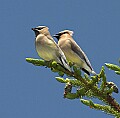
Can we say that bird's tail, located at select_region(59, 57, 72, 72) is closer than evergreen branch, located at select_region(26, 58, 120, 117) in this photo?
No

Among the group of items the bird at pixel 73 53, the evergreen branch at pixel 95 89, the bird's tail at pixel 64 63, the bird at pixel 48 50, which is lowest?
the evergreen branch at pixel 95 89

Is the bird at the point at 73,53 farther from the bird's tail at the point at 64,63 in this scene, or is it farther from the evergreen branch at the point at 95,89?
the evergreen branch at the point at 95,89

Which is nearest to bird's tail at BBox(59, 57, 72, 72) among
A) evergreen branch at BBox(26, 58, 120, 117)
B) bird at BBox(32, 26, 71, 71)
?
bird at BBox(32, 26, 71, 71)

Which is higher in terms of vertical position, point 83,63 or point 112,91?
point 83,63

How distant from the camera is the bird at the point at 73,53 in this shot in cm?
429

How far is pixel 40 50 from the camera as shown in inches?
134

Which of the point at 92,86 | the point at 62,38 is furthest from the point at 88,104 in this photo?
the point at 62,38

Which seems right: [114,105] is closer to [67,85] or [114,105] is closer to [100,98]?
[100,98]

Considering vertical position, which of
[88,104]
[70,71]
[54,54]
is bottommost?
[88,104]

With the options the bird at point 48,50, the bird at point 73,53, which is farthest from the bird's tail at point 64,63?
the bird at point 73,53

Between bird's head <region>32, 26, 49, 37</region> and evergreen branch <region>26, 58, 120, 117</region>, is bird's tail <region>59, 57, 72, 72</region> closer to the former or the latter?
evergreen branch <region>26, 58, 120, 117</region>

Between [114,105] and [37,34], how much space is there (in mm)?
2203

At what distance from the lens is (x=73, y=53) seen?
4555mm

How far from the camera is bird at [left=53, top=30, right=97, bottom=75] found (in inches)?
169
